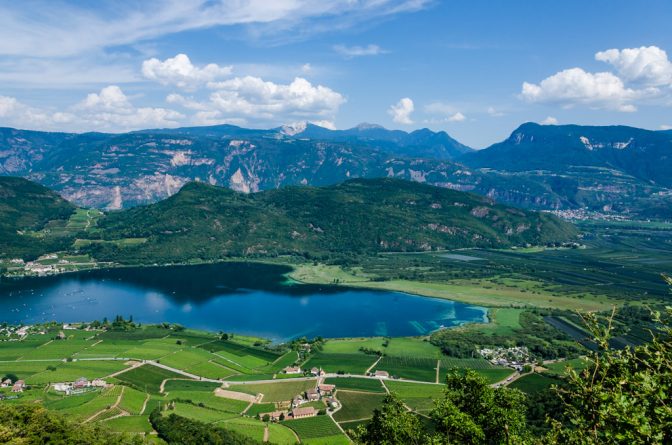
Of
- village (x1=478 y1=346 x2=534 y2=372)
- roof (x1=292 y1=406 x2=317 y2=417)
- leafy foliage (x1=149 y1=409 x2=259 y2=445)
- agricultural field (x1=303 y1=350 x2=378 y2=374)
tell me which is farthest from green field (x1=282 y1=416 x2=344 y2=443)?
village (x1=478 y1=346 x2=534 y2=372)

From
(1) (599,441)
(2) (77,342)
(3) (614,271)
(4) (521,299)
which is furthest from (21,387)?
(3) (614,271)

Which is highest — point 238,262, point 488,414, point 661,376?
point 661,376

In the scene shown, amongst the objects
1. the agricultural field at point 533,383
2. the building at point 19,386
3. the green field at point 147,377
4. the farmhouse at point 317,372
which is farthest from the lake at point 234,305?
the building at point 19,386

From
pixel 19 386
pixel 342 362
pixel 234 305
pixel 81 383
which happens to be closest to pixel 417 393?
pixel 342 362

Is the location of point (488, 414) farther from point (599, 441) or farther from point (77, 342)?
point (77, 342)

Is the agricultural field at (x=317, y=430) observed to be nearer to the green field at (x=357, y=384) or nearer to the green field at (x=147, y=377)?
the green field at (x=357, y=384)

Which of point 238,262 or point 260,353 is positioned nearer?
point 260,353
